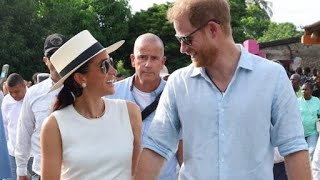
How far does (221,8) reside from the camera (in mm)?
3367

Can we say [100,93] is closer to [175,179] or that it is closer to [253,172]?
[253,172]

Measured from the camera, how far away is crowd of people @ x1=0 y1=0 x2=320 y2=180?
339 cm

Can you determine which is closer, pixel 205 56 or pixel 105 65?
pixel 205 56

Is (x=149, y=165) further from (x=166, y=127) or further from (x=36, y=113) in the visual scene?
(x=36, y=113)

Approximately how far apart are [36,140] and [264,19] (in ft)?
277

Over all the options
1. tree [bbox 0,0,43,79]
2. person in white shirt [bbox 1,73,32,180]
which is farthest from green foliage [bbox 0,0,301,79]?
person in white shirt [bbox 1,73,32,180]

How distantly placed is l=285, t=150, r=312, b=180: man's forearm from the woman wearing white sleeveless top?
3.48 feet

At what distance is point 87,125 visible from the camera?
4.04 metres

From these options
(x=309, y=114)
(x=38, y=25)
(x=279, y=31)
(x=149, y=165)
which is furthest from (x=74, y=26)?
(x=279, y=31)

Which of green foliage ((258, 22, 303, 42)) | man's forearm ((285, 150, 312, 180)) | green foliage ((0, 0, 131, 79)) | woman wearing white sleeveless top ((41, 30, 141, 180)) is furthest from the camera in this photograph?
green foliage ((258, 22, 303, 42))

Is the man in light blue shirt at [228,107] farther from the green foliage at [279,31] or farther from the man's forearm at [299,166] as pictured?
the green foliage at [279,31]

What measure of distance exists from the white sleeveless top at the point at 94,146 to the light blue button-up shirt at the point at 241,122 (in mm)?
671

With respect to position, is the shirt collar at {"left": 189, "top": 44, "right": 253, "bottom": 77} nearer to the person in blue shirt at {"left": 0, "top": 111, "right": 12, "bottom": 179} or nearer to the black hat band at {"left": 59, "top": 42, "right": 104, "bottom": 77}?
the black hat band at {"left": 59, "top": 42, "right": 104, "bottom": 77}

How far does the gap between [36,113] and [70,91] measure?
1.93 metres
